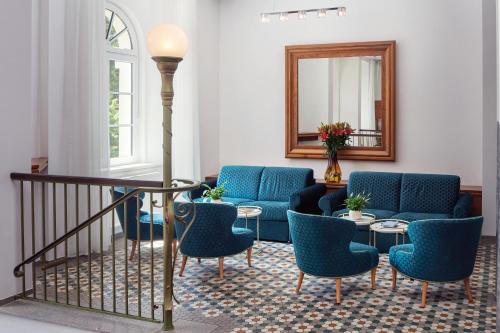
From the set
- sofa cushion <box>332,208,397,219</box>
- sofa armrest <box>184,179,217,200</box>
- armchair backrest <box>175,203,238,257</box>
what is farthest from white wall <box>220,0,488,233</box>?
armchair backrest <box>175,203,238,257</box>

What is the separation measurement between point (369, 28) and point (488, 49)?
181cm

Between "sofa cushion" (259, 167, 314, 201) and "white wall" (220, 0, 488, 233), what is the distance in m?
0.83

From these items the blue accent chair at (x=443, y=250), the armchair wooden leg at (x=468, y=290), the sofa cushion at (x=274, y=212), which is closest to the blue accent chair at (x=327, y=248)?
the blue accent chair at (x=443, y=250)

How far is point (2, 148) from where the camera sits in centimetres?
505

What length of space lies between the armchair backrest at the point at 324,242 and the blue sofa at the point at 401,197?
6.75ft

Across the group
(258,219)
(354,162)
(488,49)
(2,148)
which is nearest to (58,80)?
(2,148)

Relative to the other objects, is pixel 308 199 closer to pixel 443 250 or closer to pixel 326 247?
pixel 326 247

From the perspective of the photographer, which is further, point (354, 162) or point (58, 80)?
point (354, 162)

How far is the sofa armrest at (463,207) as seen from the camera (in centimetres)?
717

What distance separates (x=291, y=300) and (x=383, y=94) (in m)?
4.45

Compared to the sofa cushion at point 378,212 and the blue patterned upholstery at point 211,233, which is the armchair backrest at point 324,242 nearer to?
the blue patterned upholstery at point 211,233

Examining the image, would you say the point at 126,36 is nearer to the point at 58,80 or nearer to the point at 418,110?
the point at 58,80

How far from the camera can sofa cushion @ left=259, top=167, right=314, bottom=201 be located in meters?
8.70

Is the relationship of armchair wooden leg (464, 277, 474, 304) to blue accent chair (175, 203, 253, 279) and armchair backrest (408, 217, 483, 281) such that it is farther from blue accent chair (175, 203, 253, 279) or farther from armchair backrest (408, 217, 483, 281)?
blue accent chair (175, 203, 253, 279)
